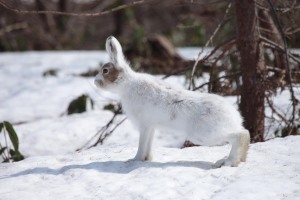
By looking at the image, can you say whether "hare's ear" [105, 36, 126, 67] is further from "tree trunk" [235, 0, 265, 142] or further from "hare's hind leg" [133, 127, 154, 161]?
"tree trunk" [235, 0, 265, 142]

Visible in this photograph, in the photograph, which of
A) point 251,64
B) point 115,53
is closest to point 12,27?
point 251,64

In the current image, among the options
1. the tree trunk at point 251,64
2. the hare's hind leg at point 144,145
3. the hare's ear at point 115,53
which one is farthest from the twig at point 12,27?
the hare's hind leg at point 144,145

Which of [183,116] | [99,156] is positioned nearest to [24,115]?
[99,156]

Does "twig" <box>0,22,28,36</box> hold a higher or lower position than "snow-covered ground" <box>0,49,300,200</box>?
higher

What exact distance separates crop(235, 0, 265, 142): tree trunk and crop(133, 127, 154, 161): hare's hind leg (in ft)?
5.48

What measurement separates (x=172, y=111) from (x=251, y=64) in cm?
175

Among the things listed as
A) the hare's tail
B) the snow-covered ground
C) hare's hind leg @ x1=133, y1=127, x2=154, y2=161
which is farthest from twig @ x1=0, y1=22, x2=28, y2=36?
the hare's tail

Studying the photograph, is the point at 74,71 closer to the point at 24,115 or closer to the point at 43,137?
the point at 24,115

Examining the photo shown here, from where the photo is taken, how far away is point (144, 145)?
4621 mm

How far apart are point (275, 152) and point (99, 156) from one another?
167cm

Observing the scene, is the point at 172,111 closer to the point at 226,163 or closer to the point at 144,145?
the point at 144,145

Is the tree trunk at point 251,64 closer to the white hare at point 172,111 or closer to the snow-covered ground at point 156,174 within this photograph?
the snow-covered ground at point 156,174

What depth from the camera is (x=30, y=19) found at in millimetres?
17375

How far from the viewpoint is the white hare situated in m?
4.29
